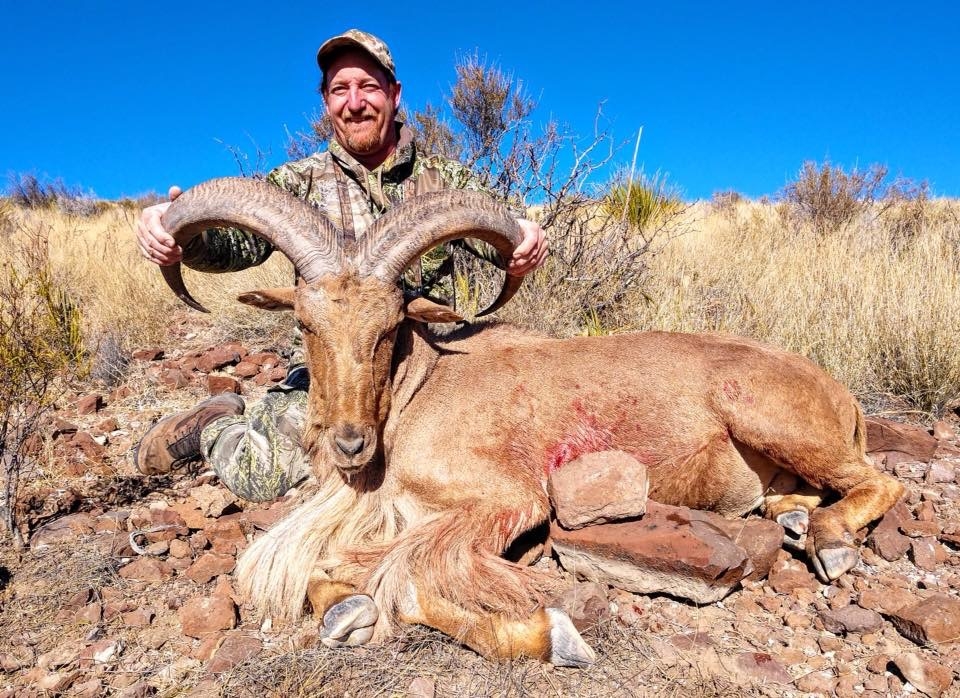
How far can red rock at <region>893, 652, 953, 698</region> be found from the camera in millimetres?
2562

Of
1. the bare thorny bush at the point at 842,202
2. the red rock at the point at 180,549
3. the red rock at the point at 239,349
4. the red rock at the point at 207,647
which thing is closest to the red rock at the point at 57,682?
the red rock at the point at 207,647

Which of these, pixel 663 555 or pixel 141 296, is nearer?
pixel 663 555

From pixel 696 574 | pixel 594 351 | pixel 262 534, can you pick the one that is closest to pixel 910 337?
pixel 594 351

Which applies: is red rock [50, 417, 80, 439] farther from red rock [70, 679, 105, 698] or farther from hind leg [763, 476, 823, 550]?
hind leg [763, 476, 823, 550]

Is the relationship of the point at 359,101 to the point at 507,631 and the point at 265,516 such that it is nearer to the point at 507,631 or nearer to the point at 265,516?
the point at 265,516

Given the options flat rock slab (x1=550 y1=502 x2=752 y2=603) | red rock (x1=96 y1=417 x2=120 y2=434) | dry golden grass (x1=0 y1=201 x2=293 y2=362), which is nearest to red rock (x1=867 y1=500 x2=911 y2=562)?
flat rock slab (x1=550 y1=502 x2=752 y2=603)

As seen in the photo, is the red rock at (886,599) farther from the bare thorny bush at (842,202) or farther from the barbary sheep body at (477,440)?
the bare thorny bush at (842,202)

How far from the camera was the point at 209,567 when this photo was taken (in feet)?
11.7

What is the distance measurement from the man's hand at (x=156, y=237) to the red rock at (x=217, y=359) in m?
3.24

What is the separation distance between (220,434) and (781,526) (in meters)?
3.67

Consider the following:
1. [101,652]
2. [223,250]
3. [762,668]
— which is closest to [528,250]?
[223,250]

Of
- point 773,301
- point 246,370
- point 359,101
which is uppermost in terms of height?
point 359,101

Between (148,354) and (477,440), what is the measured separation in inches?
202

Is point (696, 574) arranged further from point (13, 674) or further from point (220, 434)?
point (220, 434)
